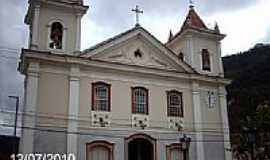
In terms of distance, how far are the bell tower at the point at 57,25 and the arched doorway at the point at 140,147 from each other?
225 inches

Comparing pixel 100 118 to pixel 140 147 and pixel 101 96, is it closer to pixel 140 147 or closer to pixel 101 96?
pixel 101 96

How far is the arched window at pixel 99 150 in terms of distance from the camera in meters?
21.2

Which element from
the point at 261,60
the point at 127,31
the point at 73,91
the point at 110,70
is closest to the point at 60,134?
the point at 73,91

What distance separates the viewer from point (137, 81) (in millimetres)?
23516

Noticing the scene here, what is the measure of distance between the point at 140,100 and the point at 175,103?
2265 mm

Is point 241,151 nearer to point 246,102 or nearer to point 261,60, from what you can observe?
point 246,102

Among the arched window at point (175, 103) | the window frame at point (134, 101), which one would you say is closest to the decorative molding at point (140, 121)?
the window frame at point (134, 101)

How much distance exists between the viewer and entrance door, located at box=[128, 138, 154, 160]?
2289 cm

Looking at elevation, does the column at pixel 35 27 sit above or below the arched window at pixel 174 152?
above

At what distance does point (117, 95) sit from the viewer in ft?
74.4

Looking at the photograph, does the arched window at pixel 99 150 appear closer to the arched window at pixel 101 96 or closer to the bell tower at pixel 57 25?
the arched window at pixel 101 96

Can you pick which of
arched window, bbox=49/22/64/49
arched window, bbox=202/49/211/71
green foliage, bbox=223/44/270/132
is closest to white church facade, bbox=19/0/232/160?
arched window, bbox=49/22/64/49

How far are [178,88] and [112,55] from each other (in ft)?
14.6
